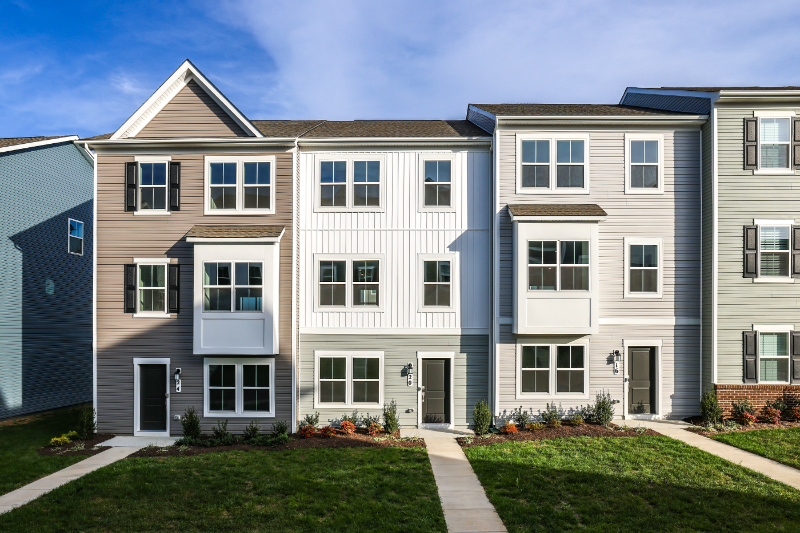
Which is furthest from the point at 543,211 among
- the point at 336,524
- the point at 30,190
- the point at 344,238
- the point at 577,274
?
the point at 30,190

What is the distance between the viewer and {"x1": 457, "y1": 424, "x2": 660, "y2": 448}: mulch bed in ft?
39.7

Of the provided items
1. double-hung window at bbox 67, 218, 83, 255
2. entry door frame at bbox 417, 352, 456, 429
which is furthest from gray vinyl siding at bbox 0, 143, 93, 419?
entry door frame at bbox 417, 352, 456, 429

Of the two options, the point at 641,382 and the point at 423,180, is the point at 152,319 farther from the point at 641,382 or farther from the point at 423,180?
the point at 641,382

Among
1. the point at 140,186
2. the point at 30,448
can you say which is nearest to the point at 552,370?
the point at 140,186

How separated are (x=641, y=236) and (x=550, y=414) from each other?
19.6 ft

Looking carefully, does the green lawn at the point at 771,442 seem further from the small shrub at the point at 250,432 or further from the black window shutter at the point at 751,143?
the small shrub at the point at 250,432

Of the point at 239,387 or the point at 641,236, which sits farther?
the point at 641,236

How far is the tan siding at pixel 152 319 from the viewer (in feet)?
43.9

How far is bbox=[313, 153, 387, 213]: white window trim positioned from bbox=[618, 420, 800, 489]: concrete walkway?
9.94 metres

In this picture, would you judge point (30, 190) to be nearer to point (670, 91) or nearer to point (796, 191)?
point (670, 91)

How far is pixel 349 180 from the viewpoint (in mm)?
14148

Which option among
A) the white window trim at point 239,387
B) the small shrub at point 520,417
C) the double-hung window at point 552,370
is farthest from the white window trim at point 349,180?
the small shrub at point 520,417

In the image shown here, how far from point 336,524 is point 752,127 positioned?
1525 centimetres

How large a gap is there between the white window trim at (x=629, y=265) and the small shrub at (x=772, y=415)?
418cm
